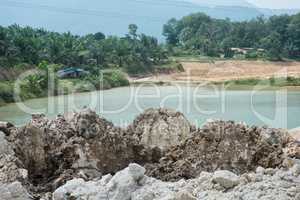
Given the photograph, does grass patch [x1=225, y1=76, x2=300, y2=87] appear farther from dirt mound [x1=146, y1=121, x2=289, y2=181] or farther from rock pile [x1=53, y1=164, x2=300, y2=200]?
rock pile [x1=53, y1=164, x2=300, y2=200]

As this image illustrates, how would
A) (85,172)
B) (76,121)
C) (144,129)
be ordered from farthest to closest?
(144,129)
(76,121)
(85,172)

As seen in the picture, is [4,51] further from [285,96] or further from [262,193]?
[262,193]

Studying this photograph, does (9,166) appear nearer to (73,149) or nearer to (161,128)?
(73,149)

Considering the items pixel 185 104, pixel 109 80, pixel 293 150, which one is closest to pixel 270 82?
pixel 109 80

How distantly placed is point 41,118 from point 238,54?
51.0 metres

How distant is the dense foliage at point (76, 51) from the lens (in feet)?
126

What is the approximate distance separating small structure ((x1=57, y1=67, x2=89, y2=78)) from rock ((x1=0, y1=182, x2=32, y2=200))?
107 ft

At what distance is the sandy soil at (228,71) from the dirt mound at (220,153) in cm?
3768

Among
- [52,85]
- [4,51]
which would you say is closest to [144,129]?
[52,85]

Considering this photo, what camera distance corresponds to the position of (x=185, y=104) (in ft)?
102

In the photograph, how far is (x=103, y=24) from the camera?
419ft

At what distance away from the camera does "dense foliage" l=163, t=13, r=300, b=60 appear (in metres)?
56.7

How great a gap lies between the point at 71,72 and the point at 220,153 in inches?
1268

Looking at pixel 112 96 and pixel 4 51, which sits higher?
pixel 4 51
